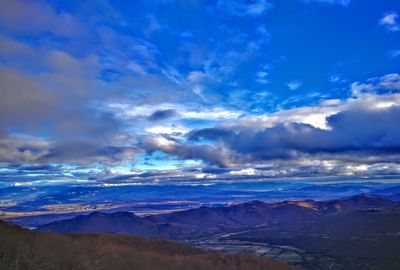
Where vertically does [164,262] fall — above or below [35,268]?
below

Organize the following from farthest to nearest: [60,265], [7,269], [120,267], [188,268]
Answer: [188,268] → [120,267] → [60,265] → [7,269]

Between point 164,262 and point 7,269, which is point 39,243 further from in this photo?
point 7,269

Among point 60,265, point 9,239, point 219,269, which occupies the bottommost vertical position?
point 219,269

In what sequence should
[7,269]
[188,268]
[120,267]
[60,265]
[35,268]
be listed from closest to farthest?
[7,269], [35,268], [60,265], [120,267], [188,268]

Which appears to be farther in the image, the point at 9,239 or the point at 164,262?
the point at 164,262

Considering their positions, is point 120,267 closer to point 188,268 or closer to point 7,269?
point 188,268

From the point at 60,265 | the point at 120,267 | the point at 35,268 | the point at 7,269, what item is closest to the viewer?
the point at 7,269

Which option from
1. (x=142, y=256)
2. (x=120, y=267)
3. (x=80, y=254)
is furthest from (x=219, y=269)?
(x=80, y=254)

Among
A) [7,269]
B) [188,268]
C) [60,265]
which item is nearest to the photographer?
[7,269]

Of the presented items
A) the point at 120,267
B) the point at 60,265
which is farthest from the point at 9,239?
the point at 120,267
